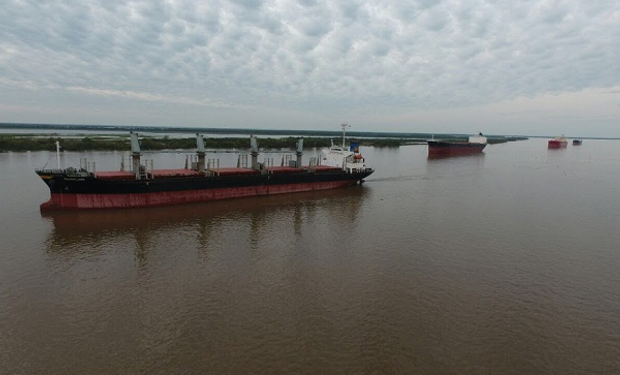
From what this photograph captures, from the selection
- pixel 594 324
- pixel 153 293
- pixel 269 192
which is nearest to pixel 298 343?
pixel 153 293

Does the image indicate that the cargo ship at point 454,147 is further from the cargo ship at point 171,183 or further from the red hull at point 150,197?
the red hull at point 150,197

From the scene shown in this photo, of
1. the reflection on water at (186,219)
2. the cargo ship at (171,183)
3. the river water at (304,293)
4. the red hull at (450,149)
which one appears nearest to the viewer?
the river water at (304,293)

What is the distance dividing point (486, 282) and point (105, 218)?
75.3ft

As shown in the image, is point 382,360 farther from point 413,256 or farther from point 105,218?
point 105,218

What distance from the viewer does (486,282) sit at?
49.2ft

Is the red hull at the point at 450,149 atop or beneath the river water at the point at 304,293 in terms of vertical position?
atop

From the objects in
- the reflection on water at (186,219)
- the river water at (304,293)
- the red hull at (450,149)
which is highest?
the red hull at (450,149)

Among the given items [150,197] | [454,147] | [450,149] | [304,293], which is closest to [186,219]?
[150,197]

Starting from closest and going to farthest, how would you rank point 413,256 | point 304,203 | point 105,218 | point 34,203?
1. point 413,256
2. point 105,218
3. point 34,203
4. point 304,203

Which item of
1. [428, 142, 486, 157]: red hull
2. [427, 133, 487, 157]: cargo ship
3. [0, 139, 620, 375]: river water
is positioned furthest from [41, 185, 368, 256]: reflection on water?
[427, 133, 487, 157]: cargo ship

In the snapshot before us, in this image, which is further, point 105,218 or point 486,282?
point 105,218

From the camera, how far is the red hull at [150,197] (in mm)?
24188

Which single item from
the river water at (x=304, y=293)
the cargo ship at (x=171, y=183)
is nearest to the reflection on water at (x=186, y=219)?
the river water at (x=304, y=293)

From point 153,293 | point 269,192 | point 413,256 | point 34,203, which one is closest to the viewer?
point 153,293
